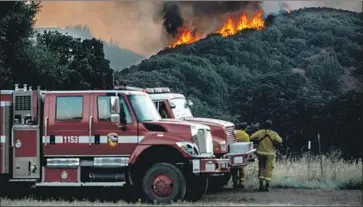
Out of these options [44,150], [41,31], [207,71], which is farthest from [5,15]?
[207,71]

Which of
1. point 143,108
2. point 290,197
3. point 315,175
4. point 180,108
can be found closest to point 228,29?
point 315,175

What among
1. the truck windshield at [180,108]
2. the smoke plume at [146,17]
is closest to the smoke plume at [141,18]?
the smoke plume at [146,17]

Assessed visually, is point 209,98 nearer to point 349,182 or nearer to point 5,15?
point 5,15

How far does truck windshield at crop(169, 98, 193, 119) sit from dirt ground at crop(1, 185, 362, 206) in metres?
1.92

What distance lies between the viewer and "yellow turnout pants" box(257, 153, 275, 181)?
55.0ft

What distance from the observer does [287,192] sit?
16.7 meters

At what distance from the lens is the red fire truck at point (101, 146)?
45.8ft

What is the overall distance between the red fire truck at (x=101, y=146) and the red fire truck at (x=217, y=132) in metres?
1.33

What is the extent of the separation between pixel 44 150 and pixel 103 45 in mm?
9623

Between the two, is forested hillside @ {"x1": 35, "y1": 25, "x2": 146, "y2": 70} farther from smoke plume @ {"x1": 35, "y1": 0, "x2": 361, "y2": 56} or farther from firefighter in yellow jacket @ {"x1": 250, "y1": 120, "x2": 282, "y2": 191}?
firefighter in yellow jacket @ {"x1": 250, "y1": 120, "x2": 282, "y2": 191}

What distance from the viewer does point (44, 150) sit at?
14281 mm

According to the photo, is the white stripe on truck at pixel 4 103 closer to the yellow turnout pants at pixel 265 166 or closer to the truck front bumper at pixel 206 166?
the truck front bumper at pixel 206 166

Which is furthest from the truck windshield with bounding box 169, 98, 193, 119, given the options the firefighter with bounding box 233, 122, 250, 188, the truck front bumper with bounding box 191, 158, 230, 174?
the truck front bumper with bounding box 191, 158, 230, 174

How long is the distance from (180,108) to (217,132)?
4.80 feet
